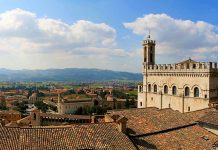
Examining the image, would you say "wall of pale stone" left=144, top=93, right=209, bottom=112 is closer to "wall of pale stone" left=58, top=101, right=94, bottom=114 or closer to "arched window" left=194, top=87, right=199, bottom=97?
"arched window" left=194, top=87, right=199, bottom=97

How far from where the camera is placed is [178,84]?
150ft

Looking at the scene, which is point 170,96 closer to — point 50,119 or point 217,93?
point 217,93

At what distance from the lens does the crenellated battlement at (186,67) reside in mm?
40997

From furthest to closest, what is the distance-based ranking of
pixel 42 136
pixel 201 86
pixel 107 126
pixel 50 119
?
1. pixel 50 119
2. pixel 201 86
3. pixel 107 126
4. pixel 42 136

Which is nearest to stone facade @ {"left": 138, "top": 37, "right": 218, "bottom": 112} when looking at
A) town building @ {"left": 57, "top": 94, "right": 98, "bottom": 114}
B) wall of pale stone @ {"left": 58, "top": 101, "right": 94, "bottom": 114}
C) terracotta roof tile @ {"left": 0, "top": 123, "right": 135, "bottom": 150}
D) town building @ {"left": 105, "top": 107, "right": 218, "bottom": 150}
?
town building @ {"left": 105, "top": 107, "right": 218, "bottom": 150}

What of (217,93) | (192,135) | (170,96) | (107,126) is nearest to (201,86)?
(217,93)

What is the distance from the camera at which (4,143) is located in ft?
64.3

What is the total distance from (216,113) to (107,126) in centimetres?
1270

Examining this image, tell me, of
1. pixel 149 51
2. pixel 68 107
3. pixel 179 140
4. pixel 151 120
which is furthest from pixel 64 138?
pixel 68 107

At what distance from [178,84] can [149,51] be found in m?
8.85

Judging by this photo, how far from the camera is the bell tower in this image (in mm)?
51497

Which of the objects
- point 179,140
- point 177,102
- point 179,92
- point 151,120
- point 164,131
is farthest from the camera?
point 177,102

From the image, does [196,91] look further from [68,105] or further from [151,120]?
[68,105]

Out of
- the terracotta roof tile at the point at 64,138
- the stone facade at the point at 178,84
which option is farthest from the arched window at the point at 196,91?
the terracotta roof tile at the point at 64,138
